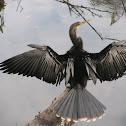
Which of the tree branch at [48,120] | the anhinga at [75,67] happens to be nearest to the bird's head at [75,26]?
the anhinga at [75,67]

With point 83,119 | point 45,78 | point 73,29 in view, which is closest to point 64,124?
point 83,119

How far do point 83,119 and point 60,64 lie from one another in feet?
2.77

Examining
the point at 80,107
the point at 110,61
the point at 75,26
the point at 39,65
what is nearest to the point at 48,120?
the point at 80,107

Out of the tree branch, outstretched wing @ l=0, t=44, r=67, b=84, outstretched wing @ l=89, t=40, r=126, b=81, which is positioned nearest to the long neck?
outstretched wing @ l=89, t=40, r=126, b=81

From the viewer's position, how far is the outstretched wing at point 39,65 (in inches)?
122

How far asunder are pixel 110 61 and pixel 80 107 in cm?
88

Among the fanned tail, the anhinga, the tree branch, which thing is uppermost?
the anhinga

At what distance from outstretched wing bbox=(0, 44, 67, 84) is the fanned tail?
0.36 m

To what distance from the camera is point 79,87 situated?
314 cm

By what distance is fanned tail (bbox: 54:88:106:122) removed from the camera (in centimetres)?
273

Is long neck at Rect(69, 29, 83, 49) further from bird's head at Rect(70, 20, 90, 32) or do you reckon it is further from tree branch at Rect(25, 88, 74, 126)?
tree branch at Rect(25, 88, 74, 126)

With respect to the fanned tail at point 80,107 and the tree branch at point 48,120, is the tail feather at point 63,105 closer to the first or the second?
the fanned tail at point 80,107

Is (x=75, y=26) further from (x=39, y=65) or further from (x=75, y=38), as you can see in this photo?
(x=39, y=65)

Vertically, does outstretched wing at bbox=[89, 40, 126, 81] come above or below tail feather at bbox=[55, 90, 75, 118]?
above
